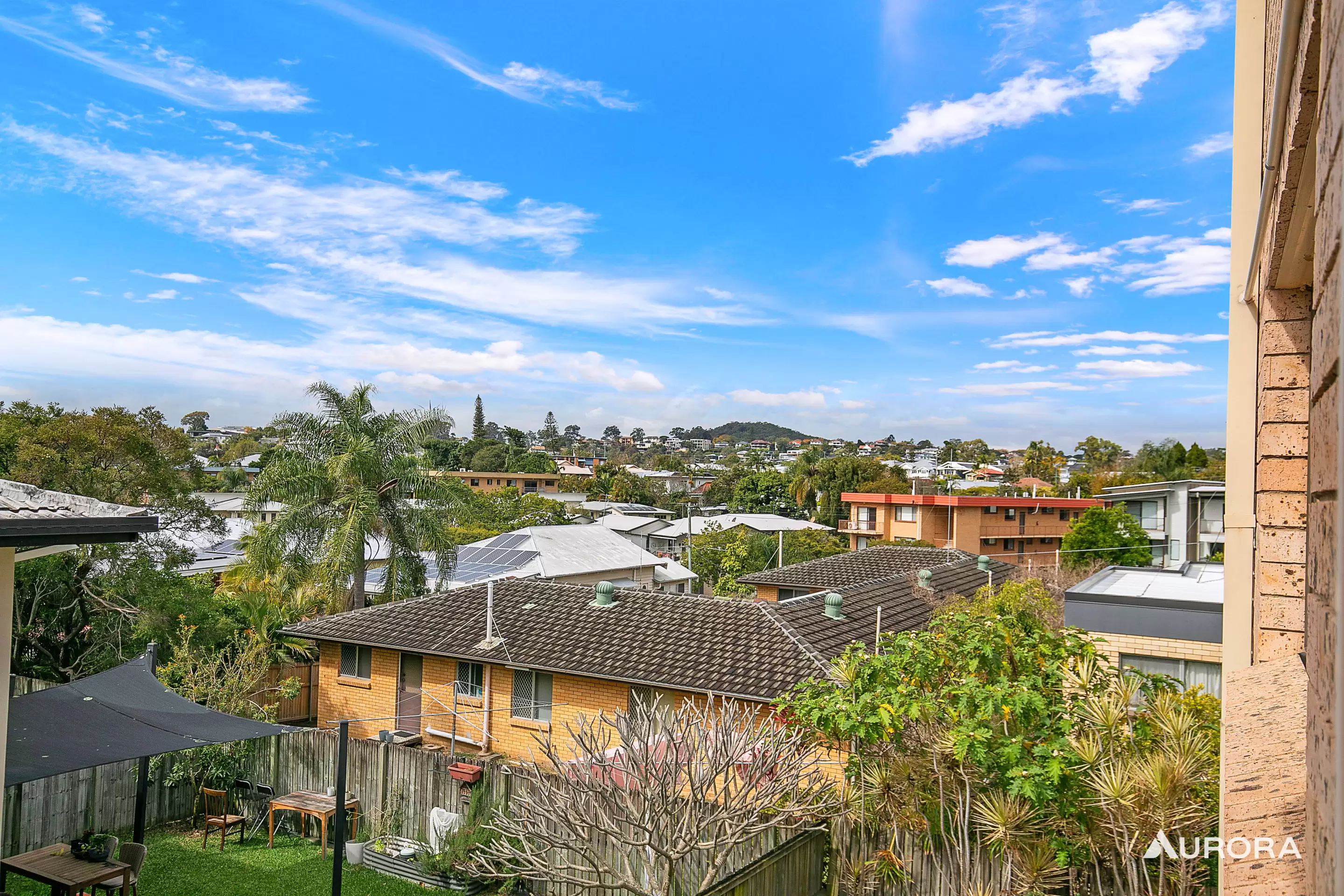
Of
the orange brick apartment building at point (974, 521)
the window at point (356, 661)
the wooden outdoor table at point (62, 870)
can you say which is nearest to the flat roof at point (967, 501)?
the orange brick apartment building at point (974, 521)

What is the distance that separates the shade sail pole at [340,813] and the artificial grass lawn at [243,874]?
50.7 inches

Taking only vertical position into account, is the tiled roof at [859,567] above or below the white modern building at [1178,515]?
below

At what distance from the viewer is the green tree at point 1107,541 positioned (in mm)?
33906

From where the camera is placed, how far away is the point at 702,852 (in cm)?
922

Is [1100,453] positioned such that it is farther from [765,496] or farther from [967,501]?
[967,501]

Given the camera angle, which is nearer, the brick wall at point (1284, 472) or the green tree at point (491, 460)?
the brick wall at point (1284, 472)

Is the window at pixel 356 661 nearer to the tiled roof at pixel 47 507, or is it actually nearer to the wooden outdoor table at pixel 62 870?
the wooden outdoor table at pixel 62 870

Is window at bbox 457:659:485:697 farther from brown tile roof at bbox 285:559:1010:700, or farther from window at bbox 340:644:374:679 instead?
window at bbox 340:644:374:679

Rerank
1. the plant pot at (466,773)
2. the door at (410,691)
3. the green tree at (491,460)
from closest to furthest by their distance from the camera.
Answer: the plant pot at (466,773)
the door at (410,691)
the green tree at (491,460)

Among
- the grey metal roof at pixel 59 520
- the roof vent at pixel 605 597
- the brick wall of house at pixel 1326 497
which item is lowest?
the roof vent at pixel 605 597

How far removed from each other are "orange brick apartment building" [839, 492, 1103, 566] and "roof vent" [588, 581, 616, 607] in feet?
131

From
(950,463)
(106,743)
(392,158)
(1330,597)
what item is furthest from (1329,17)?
(950,463)

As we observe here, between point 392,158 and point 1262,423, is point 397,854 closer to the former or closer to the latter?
point 1262,423

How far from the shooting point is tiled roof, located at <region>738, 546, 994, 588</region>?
A: 27.9m
